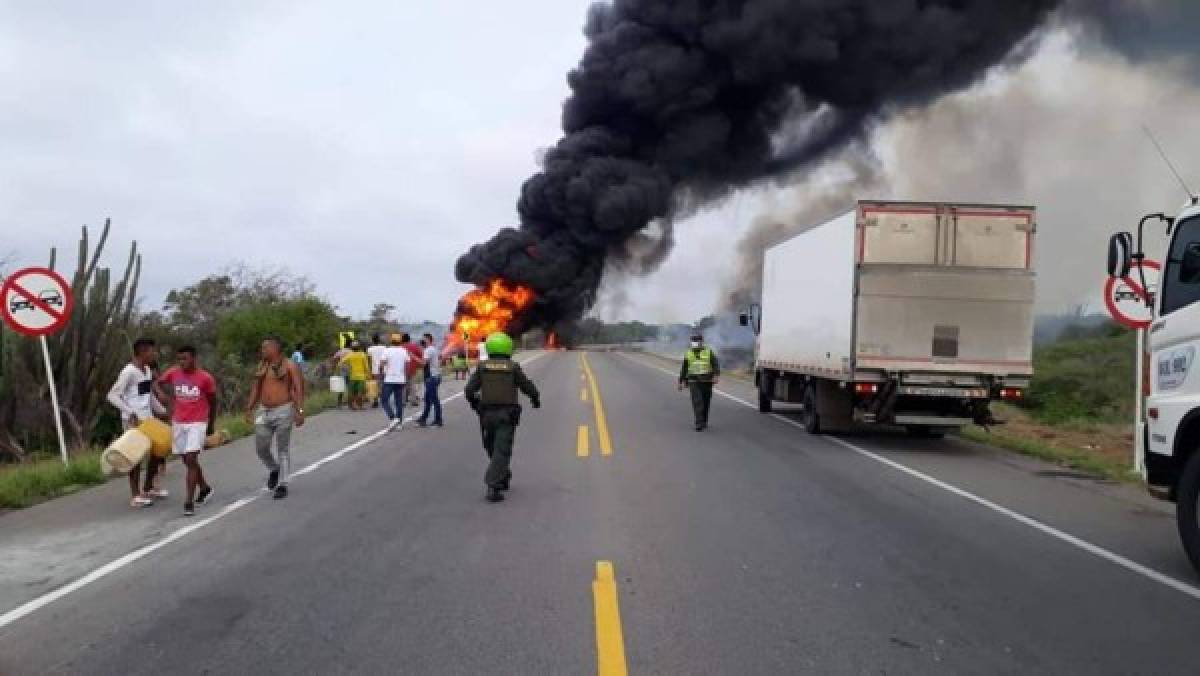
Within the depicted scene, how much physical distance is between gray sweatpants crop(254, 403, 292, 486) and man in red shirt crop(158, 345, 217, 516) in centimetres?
44

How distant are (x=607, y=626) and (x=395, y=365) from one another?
10.8 m

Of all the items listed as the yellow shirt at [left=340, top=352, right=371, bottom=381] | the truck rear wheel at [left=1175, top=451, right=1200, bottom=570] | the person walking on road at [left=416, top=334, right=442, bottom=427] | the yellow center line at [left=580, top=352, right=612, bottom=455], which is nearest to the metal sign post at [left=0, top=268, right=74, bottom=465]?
the person walking on road at [left=416, top=334, right=442, bottom=427]

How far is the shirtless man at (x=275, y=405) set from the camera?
858cm

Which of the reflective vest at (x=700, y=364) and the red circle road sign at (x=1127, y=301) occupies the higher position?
the red circle road sign at (x=1127, y=301)

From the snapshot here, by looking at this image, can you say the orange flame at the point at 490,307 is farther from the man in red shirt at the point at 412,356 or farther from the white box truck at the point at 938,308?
the white box truck at the point at 938,308

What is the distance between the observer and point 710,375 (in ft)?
47.1

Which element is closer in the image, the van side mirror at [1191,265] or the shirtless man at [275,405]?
the van side mirror at [1191,265]

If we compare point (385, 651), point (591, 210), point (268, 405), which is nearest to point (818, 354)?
point (268, 405)

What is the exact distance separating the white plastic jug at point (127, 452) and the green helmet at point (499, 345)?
10.1ft

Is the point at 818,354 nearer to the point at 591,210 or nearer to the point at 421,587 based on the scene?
the point at 421,587

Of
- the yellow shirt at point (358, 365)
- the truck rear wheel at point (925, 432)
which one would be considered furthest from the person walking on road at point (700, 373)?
the yellow shirt at point (358, 365)

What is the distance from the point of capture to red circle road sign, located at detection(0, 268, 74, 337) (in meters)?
9.77

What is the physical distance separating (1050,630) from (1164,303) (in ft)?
10.1

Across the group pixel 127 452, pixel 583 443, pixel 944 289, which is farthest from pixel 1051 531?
pixel 127 452
